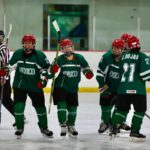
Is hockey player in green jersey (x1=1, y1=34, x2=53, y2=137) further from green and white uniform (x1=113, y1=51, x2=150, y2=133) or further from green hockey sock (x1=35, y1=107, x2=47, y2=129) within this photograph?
green and white uniform (x1=113, y1=51, x2=150, y2=133)

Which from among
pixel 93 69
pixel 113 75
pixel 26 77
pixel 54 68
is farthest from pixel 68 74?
pixel 93 69

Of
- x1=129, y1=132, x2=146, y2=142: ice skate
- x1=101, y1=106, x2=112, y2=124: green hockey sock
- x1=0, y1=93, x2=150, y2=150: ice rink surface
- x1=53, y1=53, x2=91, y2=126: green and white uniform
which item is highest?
x1=53, y1=53, x2=91, y2=126: green and white uniform

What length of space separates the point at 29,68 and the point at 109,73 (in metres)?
0.98

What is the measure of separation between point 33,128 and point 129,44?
167 cm

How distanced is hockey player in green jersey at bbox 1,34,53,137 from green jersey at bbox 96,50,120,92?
711 mm

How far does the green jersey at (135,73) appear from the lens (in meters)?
6.14

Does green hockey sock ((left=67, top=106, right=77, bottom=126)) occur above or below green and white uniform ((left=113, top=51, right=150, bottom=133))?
below

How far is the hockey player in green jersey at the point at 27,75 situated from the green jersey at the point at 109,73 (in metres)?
0.71

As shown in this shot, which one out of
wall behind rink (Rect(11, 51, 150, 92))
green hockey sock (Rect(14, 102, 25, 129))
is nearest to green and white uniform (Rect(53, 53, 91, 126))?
green hockey sock (Rect(14, 102, 25, 129))

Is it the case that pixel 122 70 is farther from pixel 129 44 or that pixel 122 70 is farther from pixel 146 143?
pixel 146 143

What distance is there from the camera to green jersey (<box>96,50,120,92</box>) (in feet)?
22.3

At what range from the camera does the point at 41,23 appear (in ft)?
46.5

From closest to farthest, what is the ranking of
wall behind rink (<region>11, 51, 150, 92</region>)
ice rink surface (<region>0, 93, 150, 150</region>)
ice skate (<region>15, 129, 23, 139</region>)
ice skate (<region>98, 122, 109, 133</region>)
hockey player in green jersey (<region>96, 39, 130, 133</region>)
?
ice rink surface (<region>0, 93, 150, 150</region>)
ice skate (<region>15, 129, 23, 139</region>)
hockey player in green jersey (<region>96, 39, 130, 133</region>)
ice skate (<region>98, 122, 109, 133</region>)
wall behind rink (<region>11, 51, 150, 92</region>)

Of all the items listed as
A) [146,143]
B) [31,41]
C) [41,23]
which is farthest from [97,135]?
[41,23]
